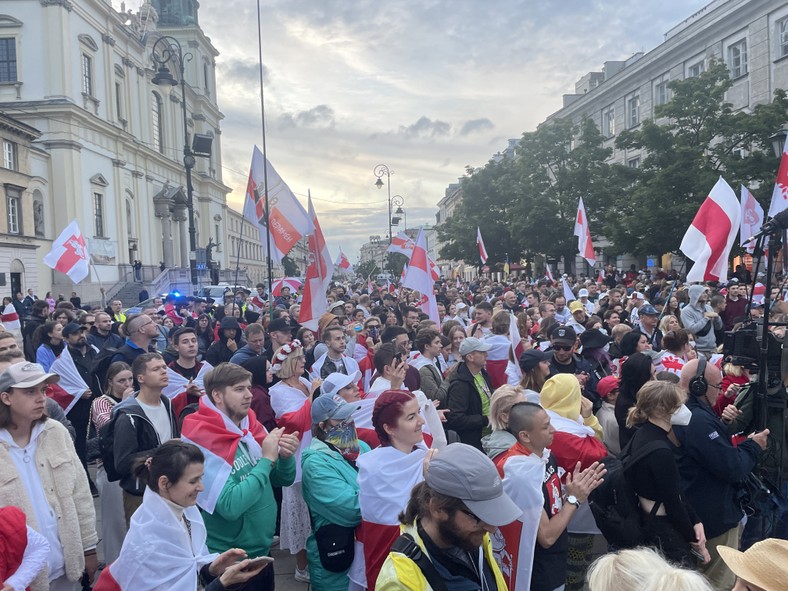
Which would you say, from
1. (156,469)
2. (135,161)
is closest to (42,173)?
(135,161)

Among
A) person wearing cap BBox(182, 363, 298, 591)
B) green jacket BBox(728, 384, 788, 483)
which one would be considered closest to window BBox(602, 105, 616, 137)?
green jacket BBox(728, 384, 788, 483)

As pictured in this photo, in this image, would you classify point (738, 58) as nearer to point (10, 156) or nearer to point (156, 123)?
point (10, 156)

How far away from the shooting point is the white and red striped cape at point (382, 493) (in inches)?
143

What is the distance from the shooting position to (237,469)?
365 centimetres

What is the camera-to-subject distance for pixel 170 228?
185ft

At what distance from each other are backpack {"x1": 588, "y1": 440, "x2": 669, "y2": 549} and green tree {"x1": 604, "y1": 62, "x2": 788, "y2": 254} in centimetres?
2331

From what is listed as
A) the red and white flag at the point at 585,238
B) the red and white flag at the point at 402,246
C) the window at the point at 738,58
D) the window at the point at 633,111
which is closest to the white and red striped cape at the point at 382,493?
the red and white flag at the point at 585,238

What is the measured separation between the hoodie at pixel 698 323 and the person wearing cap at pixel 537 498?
256 inches

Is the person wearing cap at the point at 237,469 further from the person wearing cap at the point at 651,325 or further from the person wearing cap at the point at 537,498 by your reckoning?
the person wearing cap at the point at 651,325

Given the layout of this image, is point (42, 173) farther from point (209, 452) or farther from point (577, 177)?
point (209, 452)

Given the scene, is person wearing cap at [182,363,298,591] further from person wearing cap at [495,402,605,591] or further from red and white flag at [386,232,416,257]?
red and white flag at [386,232,416,257]

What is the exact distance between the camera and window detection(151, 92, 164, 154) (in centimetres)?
5691

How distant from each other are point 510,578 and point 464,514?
108 cm

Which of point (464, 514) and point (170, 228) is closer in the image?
point (464, 514)
